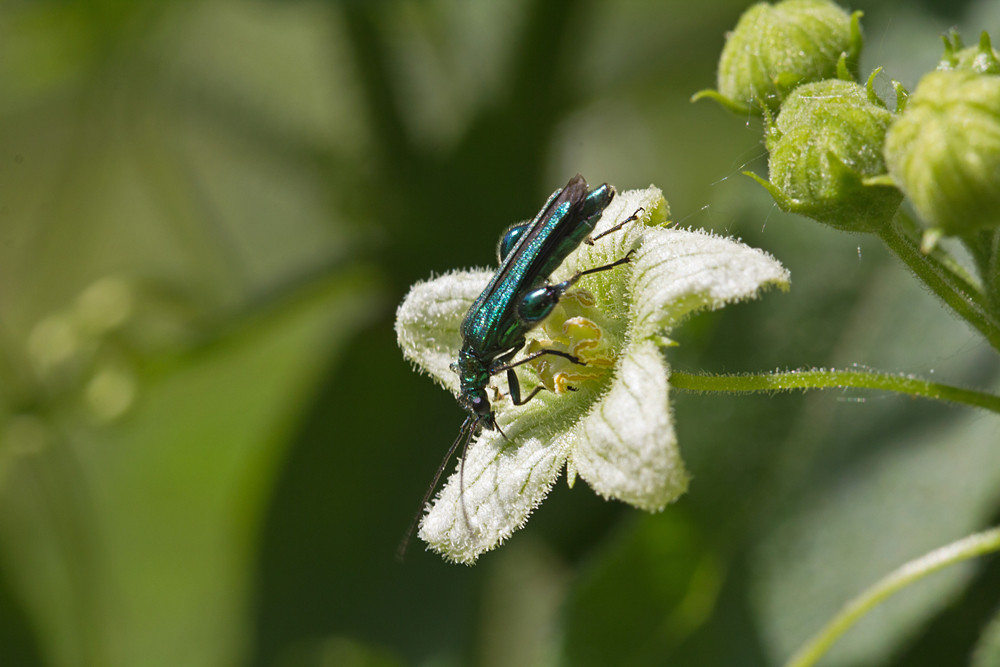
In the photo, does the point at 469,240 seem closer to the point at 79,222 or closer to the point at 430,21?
the point at 430,21

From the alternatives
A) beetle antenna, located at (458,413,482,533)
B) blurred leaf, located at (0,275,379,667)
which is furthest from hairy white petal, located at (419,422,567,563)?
blurred leaf, located at (0,275,379,667)

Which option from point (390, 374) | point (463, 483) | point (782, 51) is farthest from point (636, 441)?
point (390, 374)

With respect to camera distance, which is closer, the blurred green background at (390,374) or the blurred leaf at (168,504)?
the blurred green background at (390,374)

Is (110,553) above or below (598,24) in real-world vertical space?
below

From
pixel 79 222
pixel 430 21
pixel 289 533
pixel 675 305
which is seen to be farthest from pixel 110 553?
pixel 675 305

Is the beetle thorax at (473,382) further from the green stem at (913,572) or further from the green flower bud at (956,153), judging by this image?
the green flower bud at (956,153)

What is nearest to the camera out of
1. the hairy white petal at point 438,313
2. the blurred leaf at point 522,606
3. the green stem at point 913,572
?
the green stem at point 913,572

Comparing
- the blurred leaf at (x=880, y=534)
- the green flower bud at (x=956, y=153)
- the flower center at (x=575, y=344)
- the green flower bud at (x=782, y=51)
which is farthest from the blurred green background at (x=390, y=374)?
the green flower bud at (x=956, y=153)
